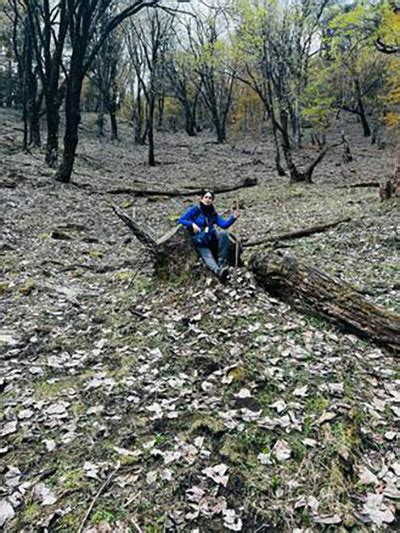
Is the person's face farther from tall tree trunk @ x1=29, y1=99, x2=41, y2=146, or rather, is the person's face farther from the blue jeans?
tall tree trunk @ x1=29, y1=99, x2=41, y2=146

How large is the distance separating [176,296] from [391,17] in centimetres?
1519

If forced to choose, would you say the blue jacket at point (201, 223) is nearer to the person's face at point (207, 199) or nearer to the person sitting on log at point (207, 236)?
the person sitting on log at point (207, 236)

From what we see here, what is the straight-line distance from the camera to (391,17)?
15.3 metres

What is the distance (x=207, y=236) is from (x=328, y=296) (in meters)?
1.90

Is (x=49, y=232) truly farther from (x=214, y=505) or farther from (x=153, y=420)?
(x=214, y=505)

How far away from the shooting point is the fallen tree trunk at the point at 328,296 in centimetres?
439

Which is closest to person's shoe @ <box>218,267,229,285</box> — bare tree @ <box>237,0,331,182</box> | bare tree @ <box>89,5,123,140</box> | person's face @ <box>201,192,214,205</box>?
person's face @ <box>201,192,214,205</box>

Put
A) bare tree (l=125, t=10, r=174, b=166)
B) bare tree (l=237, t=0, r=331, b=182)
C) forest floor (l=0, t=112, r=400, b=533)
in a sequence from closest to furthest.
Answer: forest floor (l=0, t=112, r=400, b=533) → bare tree (l=237, t=0, r=331, b=182) → bare tree (l=125, t=10, r=174, b=166)

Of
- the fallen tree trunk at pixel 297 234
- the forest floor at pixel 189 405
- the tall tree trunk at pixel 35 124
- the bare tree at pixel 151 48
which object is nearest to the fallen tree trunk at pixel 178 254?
the forest floor at pixel 189 405

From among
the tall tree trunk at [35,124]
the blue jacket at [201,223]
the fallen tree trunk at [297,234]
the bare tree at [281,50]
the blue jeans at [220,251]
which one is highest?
the bare tree at [281,50]

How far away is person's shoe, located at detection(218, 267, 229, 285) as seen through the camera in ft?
17.8

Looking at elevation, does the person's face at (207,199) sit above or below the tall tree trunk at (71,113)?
below

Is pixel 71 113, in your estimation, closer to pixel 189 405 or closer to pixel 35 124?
pixel 35 124

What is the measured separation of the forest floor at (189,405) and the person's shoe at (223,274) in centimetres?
12
